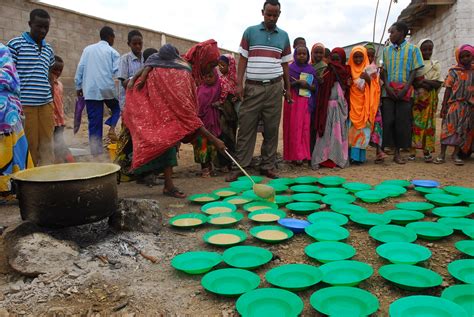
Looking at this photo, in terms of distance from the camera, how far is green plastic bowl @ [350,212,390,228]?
2755 millimetres

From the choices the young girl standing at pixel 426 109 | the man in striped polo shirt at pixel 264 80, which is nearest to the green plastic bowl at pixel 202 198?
the man in striped polo shirt at pixel 264 80

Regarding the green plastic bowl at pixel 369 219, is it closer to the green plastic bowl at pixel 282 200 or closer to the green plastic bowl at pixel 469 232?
the green plastic bowl at pixel 469 232

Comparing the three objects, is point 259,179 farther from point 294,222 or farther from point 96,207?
point 96,207

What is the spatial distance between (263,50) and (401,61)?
6.16 feet

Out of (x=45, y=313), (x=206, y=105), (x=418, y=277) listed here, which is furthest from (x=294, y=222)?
(x=206, y=105)

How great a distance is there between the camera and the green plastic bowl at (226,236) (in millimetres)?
2461

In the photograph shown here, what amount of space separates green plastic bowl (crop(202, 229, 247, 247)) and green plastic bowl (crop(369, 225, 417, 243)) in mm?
910

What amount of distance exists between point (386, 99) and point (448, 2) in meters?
6.29

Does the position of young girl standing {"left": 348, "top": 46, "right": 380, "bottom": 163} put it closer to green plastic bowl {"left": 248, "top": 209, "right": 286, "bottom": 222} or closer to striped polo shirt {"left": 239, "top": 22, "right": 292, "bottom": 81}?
striped polo shirt {"left": 239, "top": 22, "right": 292, "bottom": 81}

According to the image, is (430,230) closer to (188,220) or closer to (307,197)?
(307,197)

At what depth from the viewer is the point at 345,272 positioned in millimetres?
2061

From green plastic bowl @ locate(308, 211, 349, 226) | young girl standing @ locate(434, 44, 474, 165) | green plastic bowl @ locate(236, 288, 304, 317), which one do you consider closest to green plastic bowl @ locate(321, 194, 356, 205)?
green plastic bowl @ locate(308, 211, 349, 226)

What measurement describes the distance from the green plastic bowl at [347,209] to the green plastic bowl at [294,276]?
1052 millimetres

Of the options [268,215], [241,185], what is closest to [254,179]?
[241,185]
